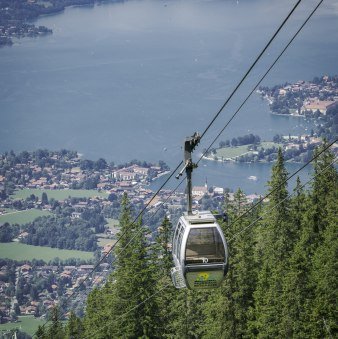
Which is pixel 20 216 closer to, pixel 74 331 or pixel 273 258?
pixel 74 331

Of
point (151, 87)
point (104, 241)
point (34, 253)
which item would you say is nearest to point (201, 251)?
point (104, 241)

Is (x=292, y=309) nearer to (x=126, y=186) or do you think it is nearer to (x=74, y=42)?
(x=126, y=186)

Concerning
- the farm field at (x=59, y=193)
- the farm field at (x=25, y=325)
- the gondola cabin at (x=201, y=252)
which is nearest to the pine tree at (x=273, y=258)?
the gondola cabin at (x=201, y=252)

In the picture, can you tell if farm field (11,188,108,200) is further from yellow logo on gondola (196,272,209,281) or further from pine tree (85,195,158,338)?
yellow logo on gondola (196,272,209,281)

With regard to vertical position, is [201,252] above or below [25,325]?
above

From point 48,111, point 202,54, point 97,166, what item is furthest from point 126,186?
point 202,54
